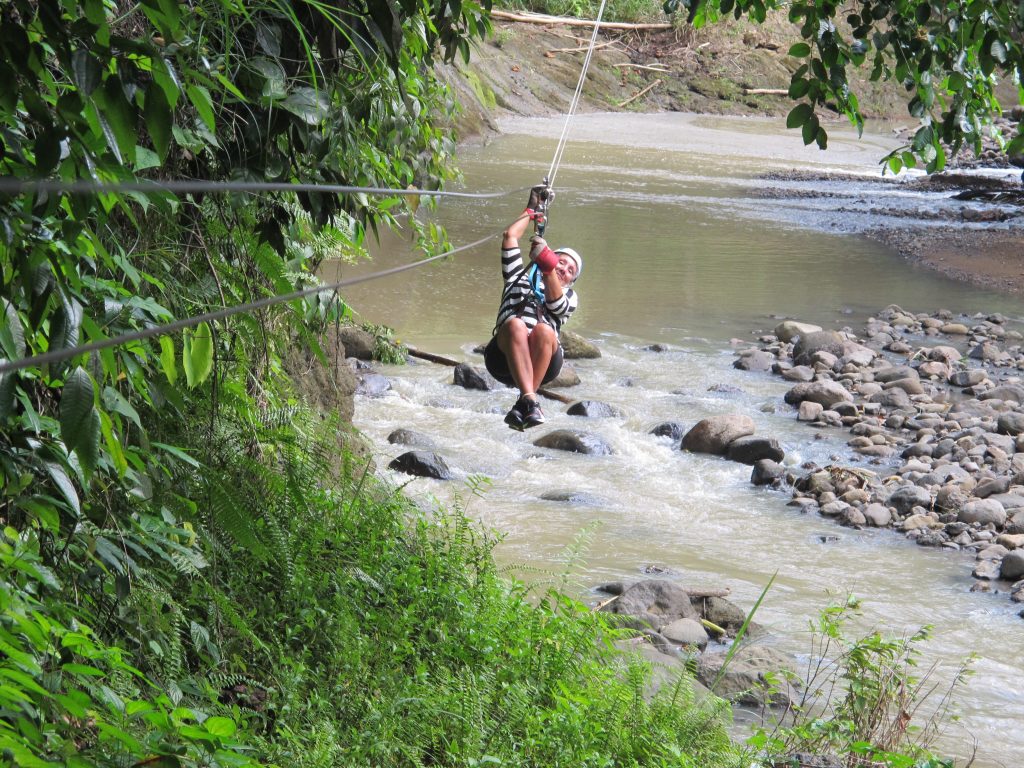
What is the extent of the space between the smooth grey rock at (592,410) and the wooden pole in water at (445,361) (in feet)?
0.84

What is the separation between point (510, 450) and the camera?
9445 millimetres

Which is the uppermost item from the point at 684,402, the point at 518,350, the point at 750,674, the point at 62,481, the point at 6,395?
the point at 6,395

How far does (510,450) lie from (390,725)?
230 inches

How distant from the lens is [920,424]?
10.6m

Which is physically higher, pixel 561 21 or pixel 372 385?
pixel 561 21

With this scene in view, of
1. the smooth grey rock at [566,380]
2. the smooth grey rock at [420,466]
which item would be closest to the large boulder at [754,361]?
the smooth grey rock at [566,380]

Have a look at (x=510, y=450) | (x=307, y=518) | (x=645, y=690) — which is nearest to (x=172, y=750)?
(x=307, y=518)

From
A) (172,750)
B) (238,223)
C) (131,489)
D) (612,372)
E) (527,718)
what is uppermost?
(238,223)

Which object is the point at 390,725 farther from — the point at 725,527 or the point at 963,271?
the point at 963,271

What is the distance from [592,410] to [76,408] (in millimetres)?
8713

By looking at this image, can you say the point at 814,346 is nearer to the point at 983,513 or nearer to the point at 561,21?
the point at 983,513

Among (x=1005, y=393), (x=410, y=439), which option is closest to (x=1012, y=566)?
(x=1005, y=393)

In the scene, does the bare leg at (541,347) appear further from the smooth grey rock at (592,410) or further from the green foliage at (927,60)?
the smooth grey rock at (592,410)

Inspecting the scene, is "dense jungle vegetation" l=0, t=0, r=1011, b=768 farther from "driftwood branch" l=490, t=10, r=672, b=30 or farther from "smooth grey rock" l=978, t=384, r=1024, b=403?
"driftwood branch" l=490, t=10, r=672, b=30
